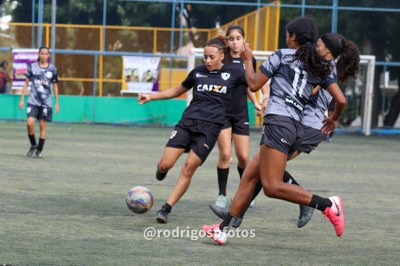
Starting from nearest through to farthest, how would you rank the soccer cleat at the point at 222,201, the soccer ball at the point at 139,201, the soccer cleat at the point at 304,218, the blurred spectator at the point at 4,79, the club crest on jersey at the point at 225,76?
the soccer cleat at the point at 304,218
the soccer ball at the point at 139,201
the club crest on jersey at the point at 225,76
the soccer cleat at the point at 222,201
the blurred spectator at the point at 4,79

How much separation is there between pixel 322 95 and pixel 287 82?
978mm

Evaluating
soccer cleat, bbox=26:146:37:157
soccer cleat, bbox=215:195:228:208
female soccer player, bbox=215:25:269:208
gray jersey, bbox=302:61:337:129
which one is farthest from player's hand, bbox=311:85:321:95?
soccer cleat, bbox=26:146:37:157

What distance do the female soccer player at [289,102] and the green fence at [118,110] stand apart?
2237 cm

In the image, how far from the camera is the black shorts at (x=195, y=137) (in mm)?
9477

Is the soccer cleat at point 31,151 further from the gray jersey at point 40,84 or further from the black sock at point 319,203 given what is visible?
the black sock at point 319,203

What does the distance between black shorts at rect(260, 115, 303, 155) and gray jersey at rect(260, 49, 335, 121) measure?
0.16 feet

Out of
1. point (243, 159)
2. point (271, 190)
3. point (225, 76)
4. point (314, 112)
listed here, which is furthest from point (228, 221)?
point (243, 159)

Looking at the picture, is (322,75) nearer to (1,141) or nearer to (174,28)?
(1,141)

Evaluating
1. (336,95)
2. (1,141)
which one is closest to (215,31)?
(1,141)

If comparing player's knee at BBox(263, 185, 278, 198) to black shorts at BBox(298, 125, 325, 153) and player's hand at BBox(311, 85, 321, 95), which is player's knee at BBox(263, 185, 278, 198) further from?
player's hand at BBox(311, 85, 321, 95)

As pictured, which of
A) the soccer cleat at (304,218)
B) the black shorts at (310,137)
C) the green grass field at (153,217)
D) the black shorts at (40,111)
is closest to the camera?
the green grass field at (153,217)

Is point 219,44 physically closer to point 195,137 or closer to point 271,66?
point 195,137

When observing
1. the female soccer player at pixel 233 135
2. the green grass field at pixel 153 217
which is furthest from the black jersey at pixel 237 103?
the green grass field at pixel 153 217

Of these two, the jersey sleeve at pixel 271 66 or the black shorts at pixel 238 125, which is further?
the black shorts at pixel 238 125
